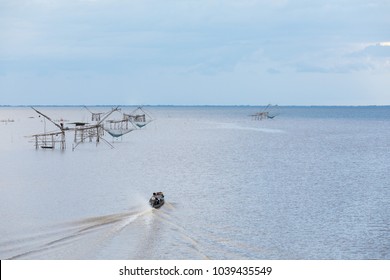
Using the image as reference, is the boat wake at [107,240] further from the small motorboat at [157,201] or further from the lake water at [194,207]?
the small motorboat at [157,201]

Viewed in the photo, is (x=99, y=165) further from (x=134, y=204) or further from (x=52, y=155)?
(x=134, y=204)

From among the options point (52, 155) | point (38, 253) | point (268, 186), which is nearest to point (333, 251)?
point (38, 253)

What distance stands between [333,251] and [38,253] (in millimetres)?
7548

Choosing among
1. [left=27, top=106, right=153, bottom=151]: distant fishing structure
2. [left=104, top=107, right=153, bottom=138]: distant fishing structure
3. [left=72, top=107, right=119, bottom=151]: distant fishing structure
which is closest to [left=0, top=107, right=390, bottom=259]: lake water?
[left=27, top=106, right=153, bottom=151]: distant fishing structure

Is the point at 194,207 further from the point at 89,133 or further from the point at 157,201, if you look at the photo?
the point at 89,133

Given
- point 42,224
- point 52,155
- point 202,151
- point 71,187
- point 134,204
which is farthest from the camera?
point 202,151

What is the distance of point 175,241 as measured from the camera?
14.5m

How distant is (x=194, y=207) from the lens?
18.7 metres

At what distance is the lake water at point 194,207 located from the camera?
14016 mm

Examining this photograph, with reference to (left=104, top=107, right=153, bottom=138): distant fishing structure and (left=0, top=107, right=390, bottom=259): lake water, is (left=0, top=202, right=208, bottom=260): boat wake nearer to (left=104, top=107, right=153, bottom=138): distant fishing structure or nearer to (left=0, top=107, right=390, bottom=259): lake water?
(left=0, top=107, right=390, bottom=259): lake water

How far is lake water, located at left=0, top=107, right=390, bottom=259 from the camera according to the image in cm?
1402

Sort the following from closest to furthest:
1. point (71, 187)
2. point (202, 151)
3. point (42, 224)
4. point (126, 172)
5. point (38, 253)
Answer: point (38, 253) → point (42, 224) → point (71, 187) → point (126, 172) → point (202, 151)

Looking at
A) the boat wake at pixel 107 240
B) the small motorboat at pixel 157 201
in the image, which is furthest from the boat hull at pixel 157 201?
the boat wake at pixel 107 240

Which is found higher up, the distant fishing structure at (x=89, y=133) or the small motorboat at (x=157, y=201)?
the distant fishing structure at (x=89, y=133)
